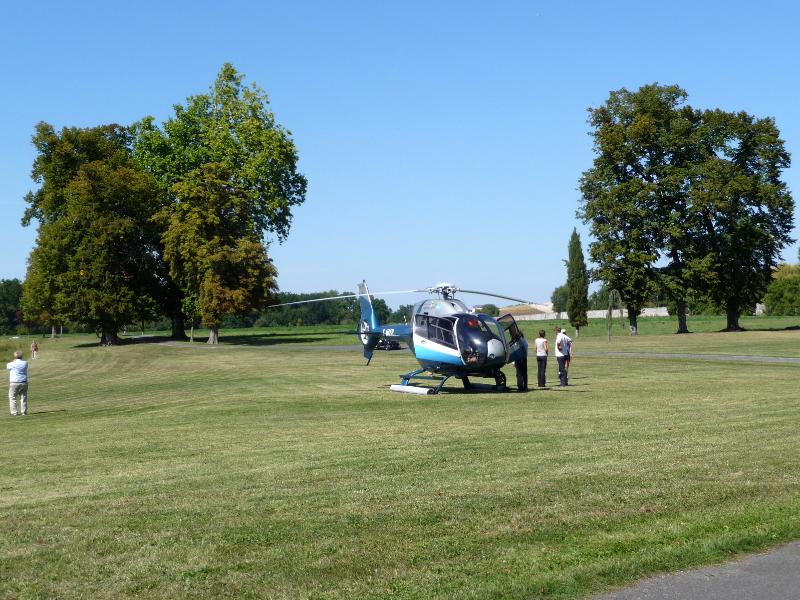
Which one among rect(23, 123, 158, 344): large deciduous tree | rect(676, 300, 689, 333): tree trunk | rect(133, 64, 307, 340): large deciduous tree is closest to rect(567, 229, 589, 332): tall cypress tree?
rect(676, 300, 689, 333): tree trunk

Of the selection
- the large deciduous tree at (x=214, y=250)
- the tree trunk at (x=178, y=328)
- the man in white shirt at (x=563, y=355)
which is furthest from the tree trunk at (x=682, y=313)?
the man in white shirt at (x=563, y=355)

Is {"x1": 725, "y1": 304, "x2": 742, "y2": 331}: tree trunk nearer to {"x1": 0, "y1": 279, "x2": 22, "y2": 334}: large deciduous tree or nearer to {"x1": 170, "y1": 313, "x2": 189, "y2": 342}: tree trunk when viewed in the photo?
{"x1": 170, "y1": 313, "x2": 189, "y2": 342}: tree trunk

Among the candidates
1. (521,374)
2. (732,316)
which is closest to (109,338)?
(732,316)

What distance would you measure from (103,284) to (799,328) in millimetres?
58397

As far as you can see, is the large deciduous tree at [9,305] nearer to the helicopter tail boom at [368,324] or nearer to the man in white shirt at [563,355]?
the helicopter tail boom at [368,324]

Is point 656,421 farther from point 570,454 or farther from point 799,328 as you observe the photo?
point 799,328

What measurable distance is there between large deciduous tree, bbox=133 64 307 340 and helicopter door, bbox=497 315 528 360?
43834 mm

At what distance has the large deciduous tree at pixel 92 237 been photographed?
71.8 meters

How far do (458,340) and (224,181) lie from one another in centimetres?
4848

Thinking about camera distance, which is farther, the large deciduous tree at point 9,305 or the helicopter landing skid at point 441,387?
the large deciduous tree at point 9,305

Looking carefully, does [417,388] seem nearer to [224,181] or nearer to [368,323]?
[368,323]

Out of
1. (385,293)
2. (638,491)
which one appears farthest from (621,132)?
(638,491)

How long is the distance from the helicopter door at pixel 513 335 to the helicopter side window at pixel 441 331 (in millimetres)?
1584

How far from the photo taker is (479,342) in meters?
27.5
